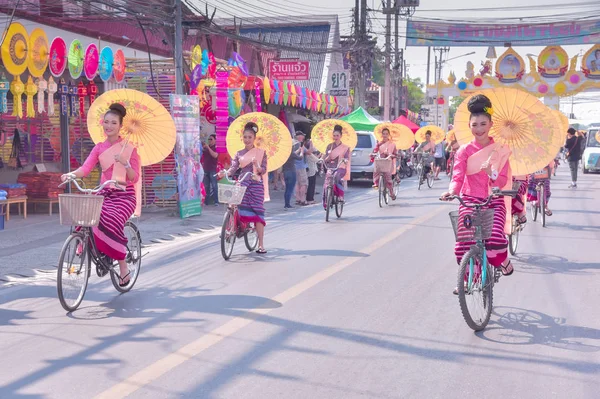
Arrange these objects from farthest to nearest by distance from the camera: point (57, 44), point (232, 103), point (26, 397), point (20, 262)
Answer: point (232, 103), point (57, 44), point (20, 262), point (26, 397)

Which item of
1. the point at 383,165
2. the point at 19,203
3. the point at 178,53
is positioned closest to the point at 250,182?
the point at 178,53

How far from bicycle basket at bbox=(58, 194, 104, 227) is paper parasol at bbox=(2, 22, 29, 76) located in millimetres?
7154

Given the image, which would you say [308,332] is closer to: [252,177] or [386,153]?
[252,177]

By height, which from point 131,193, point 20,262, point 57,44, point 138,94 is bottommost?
point 20,262

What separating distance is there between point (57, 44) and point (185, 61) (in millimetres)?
5165

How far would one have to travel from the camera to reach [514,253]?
1082cm

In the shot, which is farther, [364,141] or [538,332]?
[364,141]

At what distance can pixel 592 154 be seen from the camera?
3759 centimetres

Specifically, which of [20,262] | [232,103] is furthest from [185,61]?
[20,262]

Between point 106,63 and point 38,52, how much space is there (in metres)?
2.24

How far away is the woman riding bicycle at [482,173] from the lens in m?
6.80

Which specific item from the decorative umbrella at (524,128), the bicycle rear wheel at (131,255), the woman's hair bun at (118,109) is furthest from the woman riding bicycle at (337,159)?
the woman's hair bun at (118,109)

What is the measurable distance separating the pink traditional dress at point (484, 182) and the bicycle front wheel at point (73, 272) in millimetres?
3336

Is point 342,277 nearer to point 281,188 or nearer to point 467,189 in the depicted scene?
point 467,189
